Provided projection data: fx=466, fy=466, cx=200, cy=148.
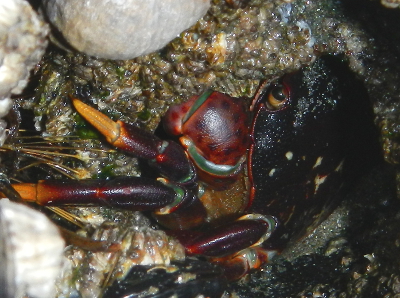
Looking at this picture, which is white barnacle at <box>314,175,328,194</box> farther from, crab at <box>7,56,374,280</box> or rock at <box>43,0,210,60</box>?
rock at <box>43,0,210,60</box>

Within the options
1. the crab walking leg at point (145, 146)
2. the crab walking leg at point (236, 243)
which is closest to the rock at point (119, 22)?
the crab walking leg at point (145, 146)

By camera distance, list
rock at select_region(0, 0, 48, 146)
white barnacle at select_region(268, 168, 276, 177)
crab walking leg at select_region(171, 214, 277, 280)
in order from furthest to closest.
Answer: white barnacle at select_region(268, 168, 276, 177) < crab walking leg at select_region(171, 214, 277, 280) < rock at select_region(0, 0, 48, 146)

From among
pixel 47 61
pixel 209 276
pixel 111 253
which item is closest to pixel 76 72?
pixel 47 61

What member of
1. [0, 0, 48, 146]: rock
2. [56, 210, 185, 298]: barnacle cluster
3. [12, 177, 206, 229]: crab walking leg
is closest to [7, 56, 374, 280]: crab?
[12, 177, 206, 229]: crab walking leg

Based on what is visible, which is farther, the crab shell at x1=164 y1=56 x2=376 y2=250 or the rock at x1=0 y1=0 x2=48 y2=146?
the crab shell at x1=164 y1=56 x2=376 y2=250

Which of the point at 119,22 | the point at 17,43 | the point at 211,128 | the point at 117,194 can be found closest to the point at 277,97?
the point at 211,128

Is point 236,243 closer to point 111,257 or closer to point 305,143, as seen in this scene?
point 305,143

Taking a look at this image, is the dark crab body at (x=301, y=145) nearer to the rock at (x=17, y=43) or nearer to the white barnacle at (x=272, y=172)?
the white barnacle at (x=272, y=172)
